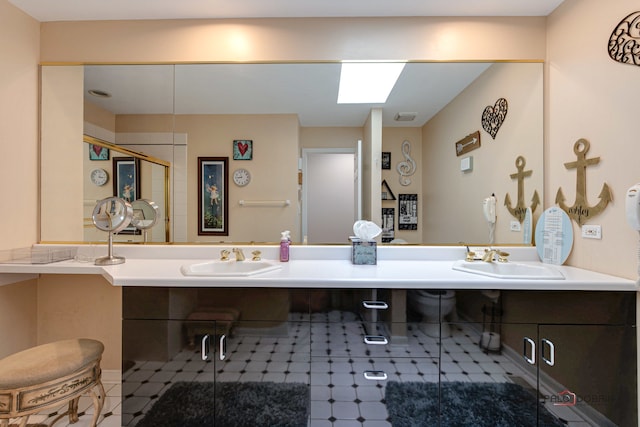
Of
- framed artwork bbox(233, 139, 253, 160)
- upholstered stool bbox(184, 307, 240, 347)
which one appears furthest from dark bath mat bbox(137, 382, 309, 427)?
framed artwork bbox(233, 139, 253, 160)

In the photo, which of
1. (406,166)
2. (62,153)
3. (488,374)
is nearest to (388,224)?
(406,166)

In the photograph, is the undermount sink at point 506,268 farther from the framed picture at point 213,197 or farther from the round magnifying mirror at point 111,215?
the round magnifying mirror at point 111,215

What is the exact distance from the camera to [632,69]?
125 cm

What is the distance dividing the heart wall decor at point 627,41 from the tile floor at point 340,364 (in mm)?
1495

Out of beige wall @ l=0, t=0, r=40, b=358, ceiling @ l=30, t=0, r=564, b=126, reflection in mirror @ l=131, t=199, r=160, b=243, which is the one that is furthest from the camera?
reflection in mirror @ l=131, t=199, r=160, b=243

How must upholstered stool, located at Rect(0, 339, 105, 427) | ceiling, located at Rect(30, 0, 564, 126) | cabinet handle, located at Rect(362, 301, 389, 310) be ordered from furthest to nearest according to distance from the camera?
ceiling, located at Rect(30, 0, 564, 126) → cabinet handle, located at Rect(362, 301, 389, 310) → upholstered stool, located at Rect(0, 339, 105, 427)

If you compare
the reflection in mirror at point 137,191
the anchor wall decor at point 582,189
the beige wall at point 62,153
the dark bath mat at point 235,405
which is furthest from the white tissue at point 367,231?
the beige wall at point 62,153

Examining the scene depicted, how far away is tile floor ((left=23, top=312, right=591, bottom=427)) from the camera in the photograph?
122 cm

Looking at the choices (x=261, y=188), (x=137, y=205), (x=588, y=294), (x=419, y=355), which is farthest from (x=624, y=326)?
(x=137, y=205)

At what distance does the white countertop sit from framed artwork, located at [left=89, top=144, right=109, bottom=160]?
24.5 inches

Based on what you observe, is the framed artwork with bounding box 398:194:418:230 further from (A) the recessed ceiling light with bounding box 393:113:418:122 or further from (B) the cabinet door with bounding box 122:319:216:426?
(B) the cabinet door with bounding box 122:319:216:426

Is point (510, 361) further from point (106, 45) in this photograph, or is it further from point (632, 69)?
point (106, 45)

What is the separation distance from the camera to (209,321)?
1.27m

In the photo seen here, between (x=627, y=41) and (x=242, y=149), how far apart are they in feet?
6.93
